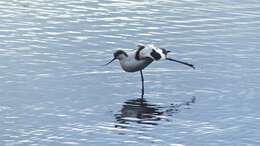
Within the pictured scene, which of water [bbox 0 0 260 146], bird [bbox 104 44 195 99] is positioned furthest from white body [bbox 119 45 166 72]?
water [bbox 0 0 260 146]

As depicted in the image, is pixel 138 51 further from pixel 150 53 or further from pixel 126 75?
pixel 126 75

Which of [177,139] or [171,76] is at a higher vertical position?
[171,76]

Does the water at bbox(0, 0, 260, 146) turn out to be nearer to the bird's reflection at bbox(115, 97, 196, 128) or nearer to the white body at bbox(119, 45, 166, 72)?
the bird's reflection at bbox(115, 97, 196, 128)

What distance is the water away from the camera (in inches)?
781

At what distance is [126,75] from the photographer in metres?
24.4

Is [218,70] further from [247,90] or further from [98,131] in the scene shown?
[98,131]

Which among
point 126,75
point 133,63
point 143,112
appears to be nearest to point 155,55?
point 133,63

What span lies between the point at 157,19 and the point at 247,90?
7.02 metres

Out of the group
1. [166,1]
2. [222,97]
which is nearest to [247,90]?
[222,97]

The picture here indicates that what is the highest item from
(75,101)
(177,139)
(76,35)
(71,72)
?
(76,35)

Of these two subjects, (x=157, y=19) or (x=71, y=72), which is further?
(x=157, y=19)

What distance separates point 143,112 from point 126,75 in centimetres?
303

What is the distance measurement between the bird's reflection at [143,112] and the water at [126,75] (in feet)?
0.07

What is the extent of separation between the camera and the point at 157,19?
2919cm
